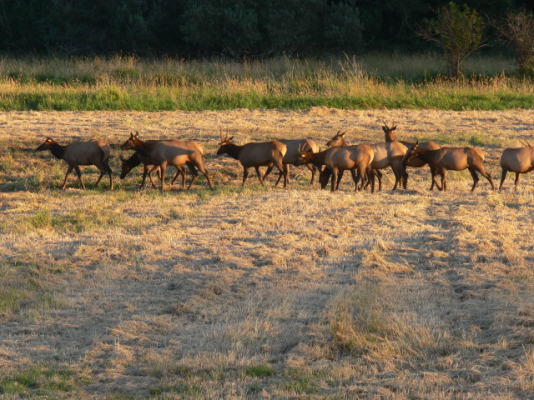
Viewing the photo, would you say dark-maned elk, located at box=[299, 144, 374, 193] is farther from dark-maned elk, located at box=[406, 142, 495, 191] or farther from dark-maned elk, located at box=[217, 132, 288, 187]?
dark-maned elk, located at box=[406, 142, 495, 191]

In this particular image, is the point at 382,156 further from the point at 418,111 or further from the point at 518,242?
the point at 418,111

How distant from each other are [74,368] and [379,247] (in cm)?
512

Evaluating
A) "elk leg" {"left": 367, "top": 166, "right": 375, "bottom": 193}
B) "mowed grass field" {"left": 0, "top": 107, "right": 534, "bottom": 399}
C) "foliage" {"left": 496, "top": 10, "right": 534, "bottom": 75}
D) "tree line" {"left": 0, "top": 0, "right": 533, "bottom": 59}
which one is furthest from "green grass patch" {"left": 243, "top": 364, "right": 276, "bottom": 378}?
"tree line" {"left": 0, "top": 0, "right": 533, "bottom": 59}

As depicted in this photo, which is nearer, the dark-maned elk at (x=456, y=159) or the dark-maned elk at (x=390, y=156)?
the dark-maned elk at (x=456, y=159)

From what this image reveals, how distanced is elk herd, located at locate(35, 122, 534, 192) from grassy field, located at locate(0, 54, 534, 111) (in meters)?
8.75

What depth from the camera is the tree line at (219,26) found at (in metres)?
40.7

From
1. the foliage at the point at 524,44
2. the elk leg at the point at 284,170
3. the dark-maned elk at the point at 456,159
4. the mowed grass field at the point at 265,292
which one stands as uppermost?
the foliage at the point at 524,44

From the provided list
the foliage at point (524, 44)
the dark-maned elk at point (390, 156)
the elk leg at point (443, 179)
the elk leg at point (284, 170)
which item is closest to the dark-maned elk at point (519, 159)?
the elk leg at point (443, 179)

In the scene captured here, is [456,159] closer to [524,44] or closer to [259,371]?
[259,371]

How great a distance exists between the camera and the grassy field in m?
26.2

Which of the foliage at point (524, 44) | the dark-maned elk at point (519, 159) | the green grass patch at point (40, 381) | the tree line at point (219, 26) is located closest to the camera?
the green grass patch at point (40, 381)

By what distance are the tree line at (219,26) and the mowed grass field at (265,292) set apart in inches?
976

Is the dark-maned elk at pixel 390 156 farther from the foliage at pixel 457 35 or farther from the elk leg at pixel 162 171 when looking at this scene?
the foliage at pixel 457 35

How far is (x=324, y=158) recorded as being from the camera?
1628 cm
